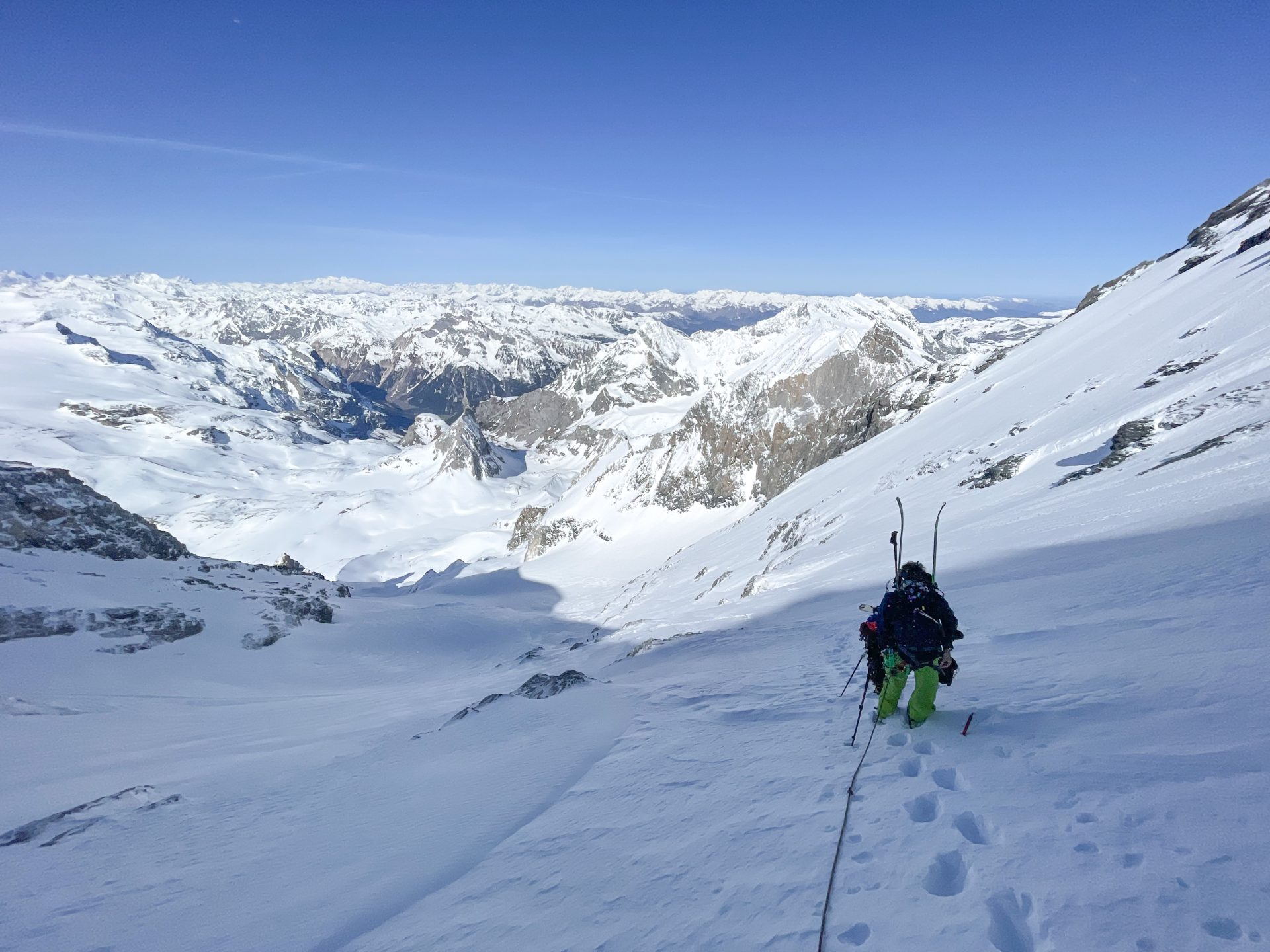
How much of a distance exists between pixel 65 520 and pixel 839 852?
42750 millimetres

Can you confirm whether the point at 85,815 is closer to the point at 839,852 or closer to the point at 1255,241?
the point at 839,852

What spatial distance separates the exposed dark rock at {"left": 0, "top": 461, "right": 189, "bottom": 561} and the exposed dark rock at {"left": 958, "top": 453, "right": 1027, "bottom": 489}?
143ft

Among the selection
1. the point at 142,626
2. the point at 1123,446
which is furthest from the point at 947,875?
the point at 142,626

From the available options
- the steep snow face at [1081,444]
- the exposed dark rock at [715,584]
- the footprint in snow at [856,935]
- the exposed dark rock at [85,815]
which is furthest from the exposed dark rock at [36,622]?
the footprint in snow at [856,935]

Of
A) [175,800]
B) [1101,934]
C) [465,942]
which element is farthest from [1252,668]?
[175,800]

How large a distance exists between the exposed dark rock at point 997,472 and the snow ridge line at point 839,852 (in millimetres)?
20664

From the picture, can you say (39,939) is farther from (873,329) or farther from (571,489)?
(571,489)

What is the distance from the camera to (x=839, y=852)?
15.1 ft

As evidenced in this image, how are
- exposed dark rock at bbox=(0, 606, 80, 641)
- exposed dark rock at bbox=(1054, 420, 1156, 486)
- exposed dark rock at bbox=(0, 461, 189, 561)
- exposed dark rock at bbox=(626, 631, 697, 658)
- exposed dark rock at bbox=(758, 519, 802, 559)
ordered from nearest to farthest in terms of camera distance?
exposed dark rock at bbox=(1054, 420, 1156, 486), exposed dark rock at bbox=(626, 631, 697, 658), exposed dark rock at bbox=(0, 606, 80, 641), exposed dark rock at bbox=(0, 461, 189, 561), exposed dark rock at bbox=(758, 519, 802, 559)

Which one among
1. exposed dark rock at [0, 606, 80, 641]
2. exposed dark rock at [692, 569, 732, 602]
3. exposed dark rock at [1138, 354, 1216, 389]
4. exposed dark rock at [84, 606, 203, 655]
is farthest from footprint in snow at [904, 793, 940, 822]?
exposed dark rock at [0, 606, 80, 641]

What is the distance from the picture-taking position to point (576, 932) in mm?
4609

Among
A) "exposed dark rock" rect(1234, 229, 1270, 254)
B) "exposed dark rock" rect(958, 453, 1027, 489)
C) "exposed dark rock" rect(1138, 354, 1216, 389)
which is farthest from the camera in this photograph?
"exposed dark rock" rect(1234, 229, 1270, 254)

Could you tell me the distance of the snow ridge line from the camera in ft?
12.9

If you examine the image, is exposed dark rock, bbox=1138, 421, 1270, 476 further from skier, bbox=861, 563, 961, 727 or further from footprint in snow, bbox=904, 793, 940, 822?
footprint in snow, bbox=904, 793, 940, 822
